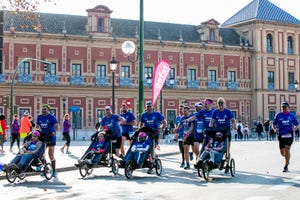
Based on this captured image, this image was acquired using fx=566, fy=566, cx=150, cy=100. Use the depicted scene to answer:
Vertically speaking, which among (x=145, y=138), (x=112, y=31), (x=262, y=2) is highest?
(x=262, y=2)

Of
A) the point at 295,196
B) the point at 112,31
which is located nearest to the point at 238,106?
the point at 112,31

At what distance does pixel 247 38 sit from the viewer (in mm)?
58156

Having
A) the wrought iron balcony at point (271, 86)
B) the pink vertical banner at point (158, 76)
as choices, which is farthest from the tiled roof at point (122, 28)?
the pink vertical banner at point (158, 76)

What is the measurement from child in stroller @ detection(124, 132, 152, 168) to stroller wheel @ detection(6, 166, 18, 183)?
263cm

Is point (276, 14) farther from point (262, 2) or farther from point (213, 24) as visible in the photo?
point (213, 24)

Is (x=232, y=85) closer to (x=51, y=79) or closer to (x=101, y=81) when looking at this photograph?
(x=101, y=81)

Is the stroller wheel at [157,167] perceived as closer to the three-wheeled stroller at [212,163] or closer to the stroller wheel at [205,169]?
the three-wheeled stroller at [212,163]

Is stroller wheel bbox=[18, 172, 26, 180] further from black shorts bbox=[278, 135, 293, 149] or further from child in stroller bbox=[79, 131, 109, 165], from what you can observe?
black shorts bbox=[278, 135, 293, 149]

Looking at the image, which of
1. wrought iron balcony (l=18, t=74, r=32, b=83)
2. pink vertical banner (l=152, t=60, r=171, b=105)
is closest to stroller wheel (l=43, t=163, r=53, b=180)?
pink vertical banner (l=152, t=60, r=171, b=105)

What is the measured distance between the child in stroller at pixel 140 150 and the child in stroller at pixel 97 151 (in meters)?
0.87

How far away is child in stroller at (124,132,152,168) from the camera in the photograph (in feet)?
45.0

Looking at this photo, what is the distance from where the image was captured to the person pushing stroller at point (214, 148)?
12.9 meters

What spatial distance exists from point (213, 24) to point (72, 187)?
4640cm

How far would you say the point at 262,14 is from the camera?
58.2m
